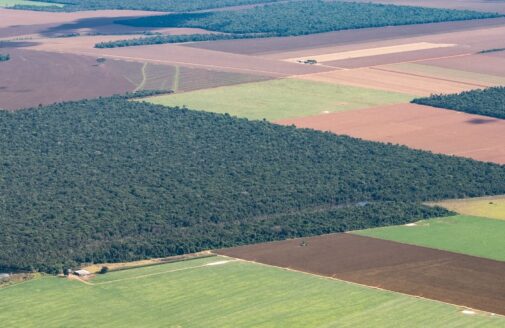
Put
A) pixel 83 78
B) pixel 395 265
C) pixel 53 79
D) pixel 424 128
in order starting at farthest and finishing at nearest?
1. pixel 83 78
2. pixel 53 79
3. pixel 424 128
4. pixel 395 265

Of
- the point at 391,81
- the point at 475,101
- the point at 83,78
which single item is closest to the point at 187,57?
the point at 83,78

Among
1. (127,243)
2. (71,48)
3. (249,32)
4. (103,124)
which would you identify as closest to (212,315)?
(127,243)

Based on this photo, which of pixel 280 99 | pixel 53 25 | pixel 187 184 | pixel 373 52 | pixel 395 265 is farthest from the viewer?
pixel 53 25

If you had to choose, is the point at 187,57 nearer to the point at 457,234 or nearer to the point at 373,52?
the point at 373,52

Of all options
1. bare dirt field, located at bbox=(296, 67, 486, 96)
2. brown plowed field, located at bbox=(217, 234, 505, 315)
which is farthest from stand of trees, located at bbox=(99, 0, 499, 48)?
brown plowed field, located at bbox=(217, 234, 505, 315)

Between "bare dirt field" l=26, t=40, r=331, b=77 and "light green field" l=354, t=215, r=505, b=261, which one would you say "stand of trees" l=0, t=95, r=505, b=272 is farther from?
"bare dirt field" l=26, t=40, r=331, b=77

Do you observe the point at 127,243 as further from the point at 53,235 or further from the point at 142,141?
the point at 142,141
